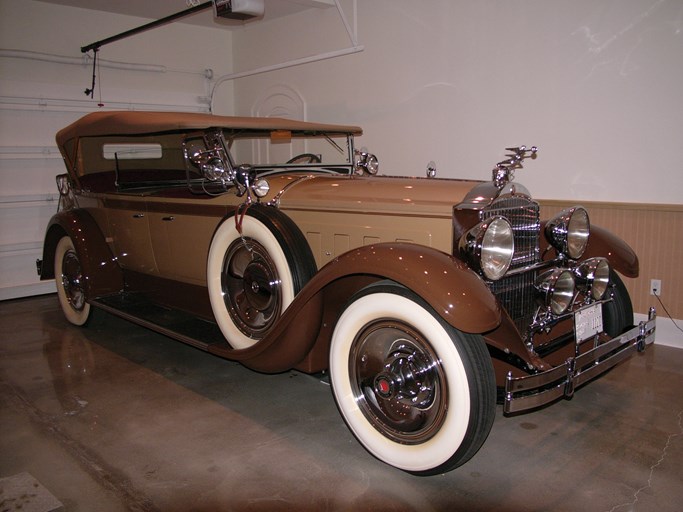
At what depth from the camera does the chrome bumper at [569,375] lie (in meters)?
2.41

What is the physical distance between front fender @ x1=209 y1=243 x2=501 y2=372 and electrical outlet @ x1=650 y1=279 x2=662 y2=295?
9.99 feet

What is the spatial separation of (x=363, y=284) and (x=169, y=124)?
160 centimetres

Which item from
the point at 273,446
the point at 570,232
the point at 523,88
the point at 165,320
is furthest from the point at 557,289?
the point at 523,88

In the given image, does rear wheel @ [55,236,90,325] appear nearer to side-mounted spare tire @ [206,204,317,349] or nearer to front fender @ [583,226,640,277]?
side-mounted spare tire @ [206,204,317,349]

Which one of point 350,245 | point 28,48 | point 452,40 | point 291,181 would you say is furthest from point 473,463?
point 28,48

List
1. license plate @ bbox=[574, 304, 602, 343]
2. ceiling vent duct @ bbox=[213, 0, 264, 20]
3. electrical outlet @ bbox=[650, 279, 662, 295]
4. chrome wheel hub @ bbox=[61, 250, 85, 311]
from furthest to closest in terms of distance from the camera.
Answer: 1. ceiling vent duct @ bbox=[213, 0, 264, 20]
2. chrome wheel hub @ bbox=[61, 250, 85, 311]
3. electrical outlet @ bbox=[650, 279, 662, 295]
4. license plate @ bbox=[574, 304, 602, 343]

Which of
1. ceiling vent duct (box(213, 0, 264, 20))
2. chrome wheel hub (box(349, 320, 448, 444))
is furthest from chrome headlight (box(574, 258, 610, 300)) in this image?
ceiling vent duct (box(213, 0, 264, 20))

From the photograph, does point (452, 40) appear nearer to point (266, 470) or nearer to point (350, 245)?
point (350, 245)

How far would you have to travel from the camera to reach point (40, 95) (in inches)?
265

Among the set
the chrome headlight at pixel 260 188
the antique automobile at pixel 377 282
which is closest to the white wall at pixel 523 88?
the antique automobile at pixel 377 282

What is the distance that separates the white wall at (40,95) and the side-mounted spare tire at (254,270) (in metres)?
4.27

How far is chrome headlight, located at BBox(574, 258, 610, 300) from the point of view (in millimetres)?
3041

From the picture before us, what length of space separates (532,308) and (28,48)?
641 cm

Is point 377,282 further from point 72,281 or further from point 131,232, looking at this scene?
point 72,281
